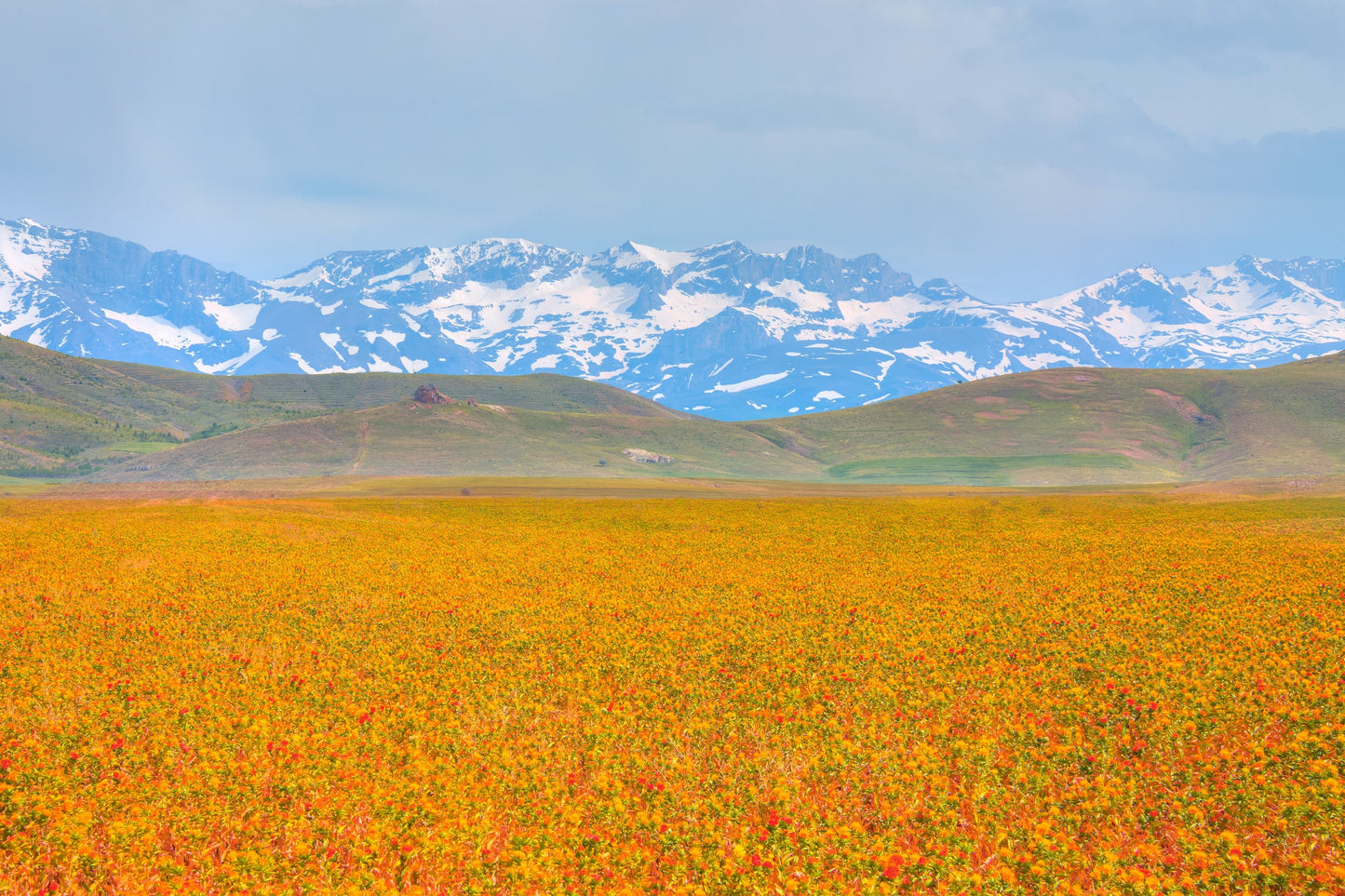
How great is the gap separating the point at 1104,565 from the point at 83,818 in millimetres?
34497

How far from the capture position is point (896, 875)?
9297 millimetres

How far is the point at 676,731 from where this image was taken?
14867 mm

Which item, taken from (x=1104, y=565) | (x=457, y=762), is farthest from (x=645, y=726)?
(x=1104, y=565)

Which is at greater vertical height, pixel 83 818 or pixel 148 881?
pixel 83 818

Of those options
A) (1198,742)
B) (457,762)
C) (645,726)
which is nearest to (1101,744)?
(1198,742)

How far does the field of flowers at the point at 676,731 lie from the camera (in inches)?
392

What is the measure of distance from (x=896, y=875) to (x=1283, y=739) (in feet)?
28.6

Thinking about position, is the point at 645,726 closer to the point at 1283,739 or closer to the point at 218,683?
the point at 218,683

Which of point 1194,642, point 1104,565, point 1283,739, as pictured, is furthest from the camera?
point 1104,565

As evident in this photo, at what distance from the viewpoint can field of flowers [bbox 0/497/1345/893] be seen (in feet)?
32.7

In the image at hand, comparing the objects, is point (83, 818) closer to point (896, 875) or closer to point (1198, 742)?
point (896, 875)

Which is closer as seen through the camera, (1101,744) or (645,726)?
(1101,744)

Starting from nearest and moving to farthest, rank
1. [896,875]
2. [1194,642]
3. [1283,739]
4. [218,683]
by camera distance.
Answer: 1. [896,875]
2. [1283,739]
3. [218,683]
4. [1194,642]

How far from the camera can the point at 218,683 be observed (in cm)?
1702
